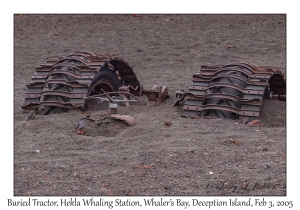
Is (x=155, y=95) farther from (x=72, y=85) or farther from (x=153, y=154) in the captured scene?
(x=153, y=154)

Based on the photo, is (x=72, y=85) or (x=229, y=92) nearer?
(x=229, y=92)

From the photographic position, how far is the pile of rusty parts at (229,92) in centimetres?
628

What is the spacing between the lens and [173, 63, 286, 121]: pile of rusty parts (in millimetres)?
6277

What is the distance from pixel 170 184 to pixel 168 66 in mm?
7067

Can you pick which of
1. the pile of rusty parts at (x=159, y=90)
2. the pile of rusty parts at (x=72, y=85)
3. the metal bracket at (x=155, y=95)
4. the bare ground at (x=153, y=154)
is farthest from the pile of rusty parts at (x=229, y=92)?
the pile of rusty parts at (x=72, y=85)

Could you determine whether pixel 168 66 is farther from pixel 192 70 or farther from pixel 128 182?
pixel 128 182

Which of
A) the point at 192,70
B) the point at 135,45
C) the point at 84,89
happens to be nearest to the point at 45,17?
the point at 135,45

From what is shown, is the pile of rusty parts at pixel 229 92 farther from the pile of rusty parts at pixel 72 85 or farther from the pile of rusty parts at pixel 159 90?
the pile of rusty parts at pixel 72 85

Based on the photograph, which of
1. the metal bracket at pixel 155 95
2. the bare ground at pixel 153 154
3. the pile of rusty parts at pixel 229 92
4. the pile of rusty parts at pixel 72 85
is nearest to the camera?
the bare ground at pixel 153 154

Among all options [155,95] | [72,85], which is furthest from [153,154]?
[155,95]

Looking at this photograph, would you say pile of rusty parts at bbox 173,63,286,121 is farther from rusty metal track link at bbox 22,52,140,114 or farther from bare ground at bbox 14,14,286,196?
rusty metal track link at bbox 22,52,140,114

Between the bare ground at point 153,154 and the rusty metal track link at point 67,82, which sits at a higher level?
the rusty metal track link at point 67,82

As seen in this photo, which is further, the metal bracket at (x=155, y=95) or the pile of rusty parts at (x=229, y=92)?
the metal bracket at (x=155, y=95)

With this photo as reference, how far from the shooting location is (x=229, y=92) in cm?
648
